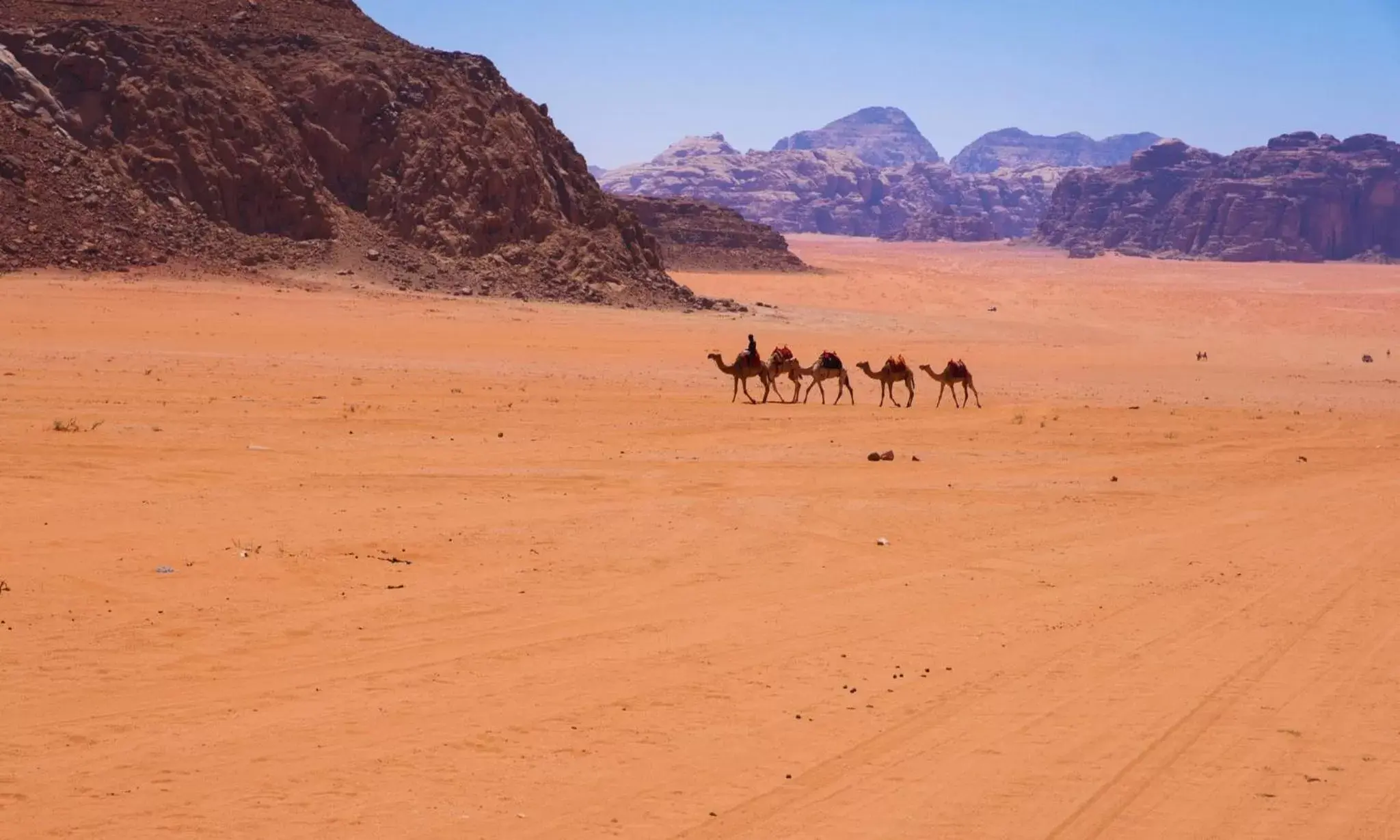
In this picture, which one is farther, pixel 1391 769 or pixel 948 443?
pixel 948 443

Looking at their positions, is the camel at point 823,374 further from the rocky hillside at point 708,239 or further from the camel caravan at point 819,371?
the rocky hillside at point 708,239

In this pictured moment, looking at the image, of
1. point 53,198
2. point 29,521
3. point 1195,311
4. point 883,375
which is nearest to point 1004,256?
point 1195,311

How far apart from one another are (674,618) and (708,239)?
315 ft

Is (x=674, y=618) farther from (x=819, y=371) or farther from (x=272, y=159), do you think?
(x=272, y=159)

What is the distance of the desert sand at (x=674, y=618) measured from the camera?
22.7 feet

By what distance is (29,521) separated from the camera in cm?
1194

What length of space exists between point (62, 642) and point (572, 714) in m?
3.21

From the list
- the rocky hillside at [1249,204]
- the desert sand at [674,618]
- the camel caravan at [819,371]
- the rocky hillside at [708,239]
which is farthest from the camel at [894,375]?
the rocky hillside at [1249,204]

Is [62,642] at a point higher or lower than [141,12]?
lower

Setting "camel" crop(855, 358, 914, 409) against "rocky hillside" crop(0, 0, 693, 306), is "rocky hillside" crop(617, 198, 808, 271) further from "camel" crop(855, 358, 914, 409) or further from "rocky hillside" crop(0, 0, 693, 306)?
"camel" crop(855, 358, 914, 409)

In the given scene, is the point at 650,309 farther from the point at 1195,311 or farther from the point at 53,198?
the point at 1195,311

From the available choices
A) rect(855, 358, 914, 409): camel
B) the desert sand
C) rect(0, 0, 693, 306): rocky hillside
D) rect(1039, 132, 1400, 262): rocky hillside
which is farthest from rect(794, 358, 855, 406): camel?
rect(1039, 132, 1400, 262): rocky hillside

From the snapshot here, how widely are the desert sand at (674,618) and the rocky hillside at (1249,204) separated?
137m

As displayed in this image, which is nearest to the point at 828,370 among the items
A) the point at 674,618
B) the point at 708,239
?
the point at 674,618
